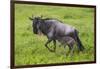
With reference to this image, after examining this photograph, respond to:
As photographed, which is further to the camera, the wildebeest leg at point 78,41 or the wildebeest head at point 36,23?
the wildebeest leg at point 78,41

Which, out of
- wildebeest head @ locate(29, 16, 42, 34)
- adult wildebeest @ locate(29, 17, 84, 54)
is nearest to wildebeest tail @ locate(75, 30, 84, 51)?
adult wildebeest @ locate(29, 17, 84, 54)

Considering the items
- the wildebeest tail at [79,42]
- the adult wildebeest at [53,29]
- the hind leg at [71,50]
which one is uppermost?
the adult wildebeest at [53,29]

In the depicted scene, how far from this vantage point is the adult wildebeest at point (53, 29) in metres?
2.28

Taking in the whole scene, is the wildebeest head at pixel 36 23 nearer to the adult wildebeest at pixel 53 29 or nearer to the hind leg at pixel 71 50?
the adult wildebeest at pixel 53 29

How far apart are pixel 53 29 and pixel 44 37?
5.7 inches

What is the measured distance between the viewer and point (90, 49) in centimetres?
249

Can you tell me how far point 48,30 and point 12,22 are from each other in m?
0.43

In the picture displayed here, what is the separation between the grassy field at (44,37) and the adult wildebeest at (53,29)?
5cm

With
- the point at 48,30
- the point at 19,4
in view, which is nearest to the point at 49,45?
the point at 48,30

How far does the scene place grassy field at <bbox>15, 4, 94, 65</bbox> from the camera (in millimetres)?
2197

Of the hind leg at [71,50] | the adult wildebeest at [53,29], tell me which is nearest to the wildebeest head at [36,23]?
the adult wildebeest at [53,29]

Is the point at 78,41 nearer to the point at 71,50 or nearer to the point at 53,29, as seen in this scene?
the point at 71,50

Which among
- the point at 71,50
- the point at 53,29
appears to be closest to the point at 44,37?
the point at 53,29
